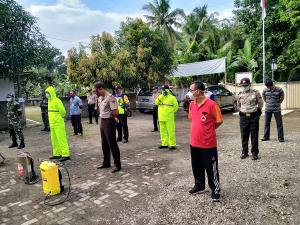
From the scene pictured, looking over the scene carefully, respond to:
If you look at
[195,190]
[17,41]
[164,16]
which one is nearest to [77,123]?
[17,41]

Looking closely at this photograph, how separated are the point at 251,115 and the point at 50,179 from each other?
449cm

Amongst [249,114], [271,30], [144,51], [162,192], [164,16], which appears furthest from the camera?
[164,16]

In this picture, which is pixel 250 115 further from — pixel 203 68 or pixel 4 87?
pixel 203 68

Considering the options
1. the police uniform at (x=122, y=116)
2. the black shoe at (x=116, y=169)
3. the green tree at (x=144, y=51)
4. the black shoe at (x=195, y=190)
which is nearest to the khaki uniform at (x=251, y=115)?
the black shoe at (x=195, y=190)

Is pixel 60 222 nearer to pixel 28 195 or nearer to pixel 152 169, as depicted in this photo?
pixel 28 195

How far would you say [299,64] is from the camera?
62.5 ft

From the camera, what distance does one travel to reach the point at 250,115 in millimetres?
7016

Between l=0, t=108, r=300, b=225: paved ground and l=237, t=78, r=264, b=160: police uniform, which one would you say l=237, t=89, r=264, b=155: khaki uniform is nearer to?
l=237, t=78, r=264, b=160: police uniform

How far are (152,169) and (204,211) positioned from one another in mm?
2323

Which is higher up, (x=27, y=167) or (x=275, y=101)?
(x=275, y=101)

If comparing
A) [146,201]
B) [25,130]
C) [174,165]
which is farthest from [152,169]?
[25,130]

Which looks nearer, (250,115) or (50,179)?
(50,179)

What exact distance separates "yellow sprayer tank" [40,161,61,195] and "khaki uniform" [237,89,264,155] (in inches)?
167

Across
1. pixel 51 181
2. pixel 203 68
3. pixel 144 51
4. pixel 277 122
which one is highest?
pixel 144 51
